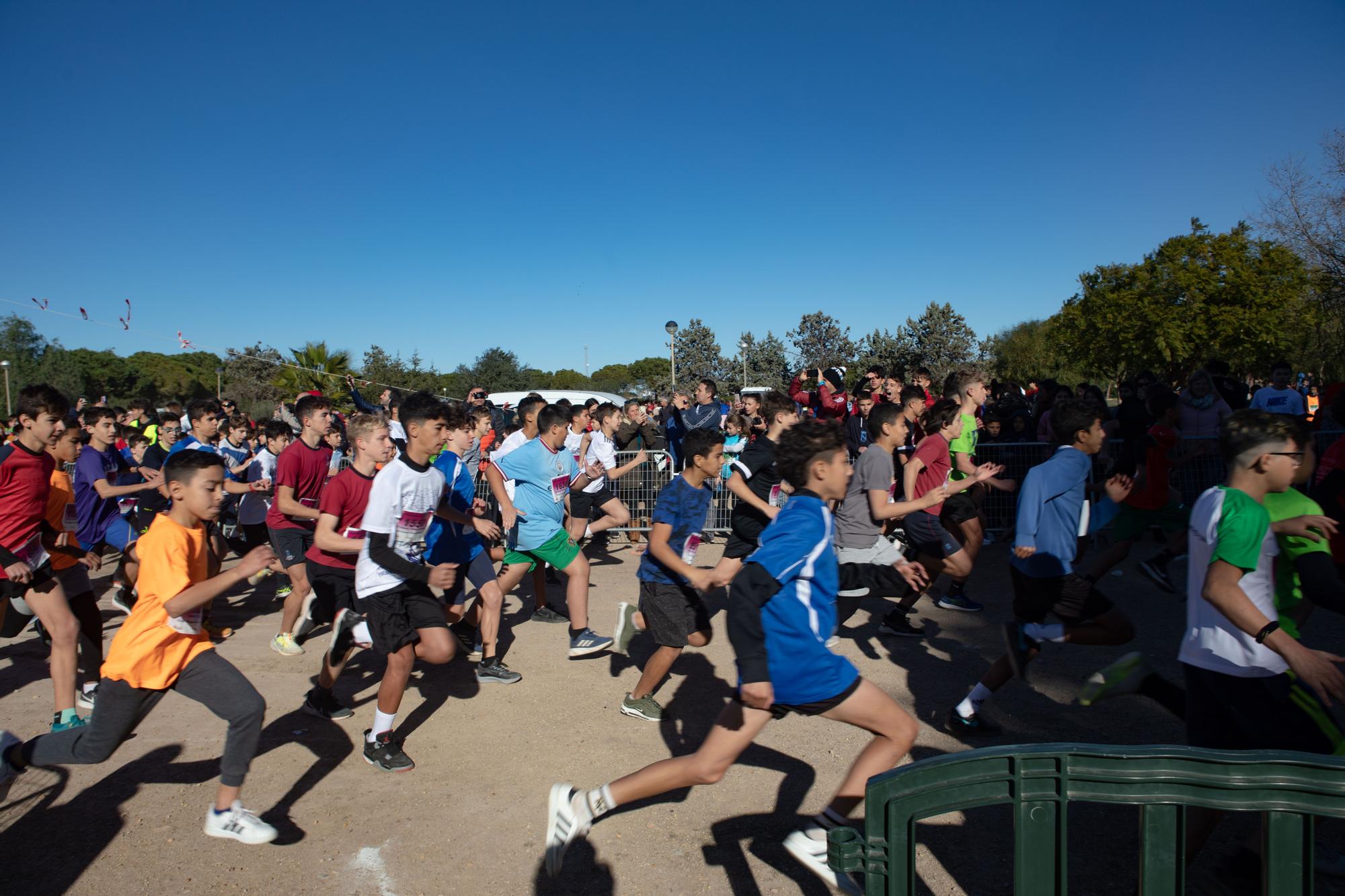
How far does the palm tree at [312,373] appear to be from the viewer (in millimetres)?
27562

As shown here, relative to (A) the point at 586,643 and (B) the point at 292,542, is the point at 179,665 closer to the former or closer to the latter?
(A) the point at 586,643

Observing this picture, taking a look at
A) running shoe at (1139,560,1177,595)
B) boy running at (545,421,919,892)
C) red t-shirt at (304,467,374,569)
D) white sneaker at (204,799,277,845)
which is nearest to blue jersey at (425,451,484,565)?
red t-shirt at (304,467,374,569)

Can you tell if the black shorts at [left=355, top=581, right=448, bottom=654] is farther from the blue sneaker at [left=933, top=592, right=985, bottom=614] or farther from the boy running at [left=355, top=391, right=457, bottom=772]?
the blue sneaker at [left=933, top=592, right=985, bottom=614]

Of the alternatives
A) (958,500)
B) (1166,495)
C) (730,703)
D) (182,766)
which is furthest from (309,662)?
(1166,495)

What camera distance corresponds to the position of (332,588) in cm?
506

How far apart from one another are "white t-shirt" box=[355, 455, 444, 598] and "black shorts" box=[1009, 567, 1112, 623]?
3444 mm

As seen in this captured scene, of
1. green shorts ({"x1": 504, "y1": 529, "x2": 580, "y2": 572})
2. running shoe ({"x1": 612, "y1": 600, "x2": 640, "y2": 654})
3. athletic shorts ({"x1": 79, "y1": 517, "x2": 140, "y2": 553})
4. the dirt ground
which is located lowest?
the dirt ground

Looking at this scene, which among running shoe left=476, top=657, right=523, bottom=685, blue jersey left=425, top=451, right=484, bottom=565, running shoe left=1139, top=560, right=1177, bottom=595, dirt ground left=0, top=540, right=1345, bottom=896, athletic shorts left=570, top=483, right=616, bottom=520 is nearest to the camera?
dirt ground left=0, top=540, right=1345, bottom=896

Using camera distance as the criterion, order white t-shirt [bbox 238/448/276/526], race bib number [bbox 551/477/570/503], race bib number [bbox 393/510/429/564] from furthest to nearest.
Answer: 1. white t-shirt [bbox 238/448/276/526]
2. race bib number [bbox 551/477/570/503]
3. race bib number [bbox 393/510/429/564]

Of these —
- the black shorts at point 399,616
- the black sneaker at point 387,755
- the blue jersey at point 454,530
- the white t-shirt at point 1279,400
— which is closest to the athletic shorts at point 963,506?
the blue jersey at point 454,530

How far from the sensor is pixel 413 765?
13.4ft

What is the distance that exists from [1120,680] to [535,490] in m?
4.05

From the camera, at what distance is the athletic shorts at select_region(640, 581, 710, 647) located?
4539 mm

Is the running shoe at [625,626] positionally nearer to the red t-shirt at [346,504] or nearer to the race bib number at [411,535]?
the race bib number at [411,535]
